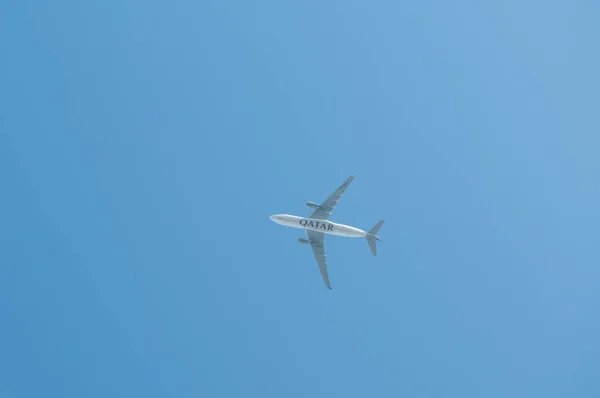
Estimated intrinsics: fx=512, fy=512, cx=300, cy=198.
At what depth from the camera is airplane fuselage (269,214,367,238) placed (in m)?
98.9

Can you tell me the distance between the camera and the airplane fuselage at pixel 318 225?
98.9 metres

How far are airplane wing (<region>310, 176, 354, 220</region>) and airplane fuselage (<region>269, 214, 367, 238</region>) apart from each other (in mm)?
1648

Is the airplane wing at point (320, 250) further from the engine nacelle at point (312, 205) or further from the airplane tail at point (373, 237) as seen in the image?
the airplane tail at point (373, 237)

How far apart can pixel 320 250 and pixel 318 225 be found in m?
7.84

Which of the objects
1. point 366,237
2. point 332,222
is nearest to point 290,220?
point 332,222

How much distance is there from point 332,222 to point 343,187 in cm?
725

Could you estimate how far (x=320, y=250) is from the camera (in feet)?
350

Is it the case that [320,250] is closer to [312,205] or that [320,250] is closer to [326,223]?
[326,223]

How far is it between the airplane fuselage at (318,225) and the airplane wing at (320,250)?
3.07 meters

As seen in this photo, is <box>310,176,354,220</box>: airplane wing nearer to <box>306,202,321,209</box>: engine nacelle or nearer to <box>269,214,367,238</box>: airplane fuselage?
<box>306,202,321,209</box>: engine nacelle

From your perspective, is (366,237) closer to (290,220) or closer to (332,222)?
(332,222)

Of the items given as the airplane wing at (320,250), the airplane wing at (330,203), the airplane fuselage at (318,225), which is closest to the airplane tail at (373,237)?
the airplane fuselage at (318,225)

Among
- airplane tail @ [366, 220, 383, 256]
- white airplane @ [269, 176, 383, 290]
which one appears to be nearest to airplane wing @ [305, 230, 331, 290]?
white airplane @ [269, 176, 383, 290]

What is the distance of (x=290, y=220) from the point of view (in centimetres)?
10144
